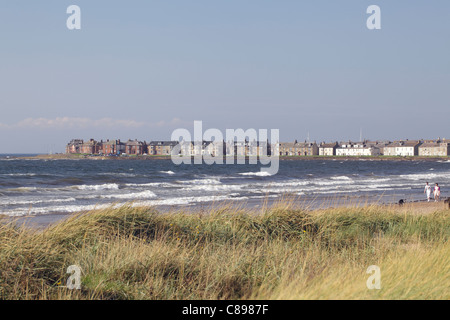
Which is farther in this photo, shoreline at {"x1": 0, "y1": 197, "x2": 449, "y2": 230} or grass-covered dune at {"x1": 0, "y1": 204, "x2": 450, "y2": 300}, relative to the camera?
shoreline at {"x1": 0, "y1": 197, "x2": 449, "y2": 230}

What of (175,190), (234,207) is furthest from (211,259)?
(175,190)

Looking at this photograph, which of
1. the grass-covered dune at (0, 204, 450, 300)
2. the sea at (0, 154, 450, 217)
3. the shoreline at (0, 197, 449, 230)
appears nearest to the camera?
the grass-covered dune at (0, 204, 450, 300)

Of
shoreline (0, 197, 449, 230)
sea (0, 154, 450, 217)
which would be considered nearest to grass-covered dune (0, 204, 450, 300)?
shoreline (0, 197, 449, 230)

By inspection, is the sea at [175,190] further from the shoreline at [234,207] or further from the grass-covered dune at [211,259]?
the grass-covered dune at [211,259]

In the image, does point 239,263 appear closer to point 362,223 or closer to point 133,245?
point 133,245

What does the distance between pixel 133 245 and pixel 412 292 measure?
4.42m

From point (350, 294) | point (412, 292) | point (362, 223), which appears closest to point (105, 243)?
point (350, 294)

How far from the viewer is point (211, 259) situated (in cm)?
738

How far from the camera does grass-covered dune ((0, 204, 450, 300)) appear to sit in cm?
593

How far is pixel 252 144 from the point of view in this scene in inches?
6983

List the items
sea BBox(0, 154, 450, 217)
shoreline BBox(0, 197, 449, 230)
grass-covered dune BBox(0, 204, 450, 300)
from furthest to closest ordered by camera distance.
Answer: sea BBox(0, 154, 450, 217)
shoreline BBox(0, 197, 449, 230)
grass-covered dune BBox(0, 204, 450, 300)

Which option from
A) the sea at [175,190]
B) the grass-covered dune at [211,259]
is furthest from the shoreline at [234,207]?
the grass-covered dune at [211,259]

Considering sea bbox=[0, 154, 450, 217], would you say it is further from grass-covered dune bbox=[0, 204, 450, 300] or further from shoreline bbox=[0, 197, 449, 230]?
grass-covered dune bbox=[0, 204, 450, 300]

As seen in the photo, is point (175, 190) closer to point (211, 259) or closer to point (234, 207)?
point (234, 207)
